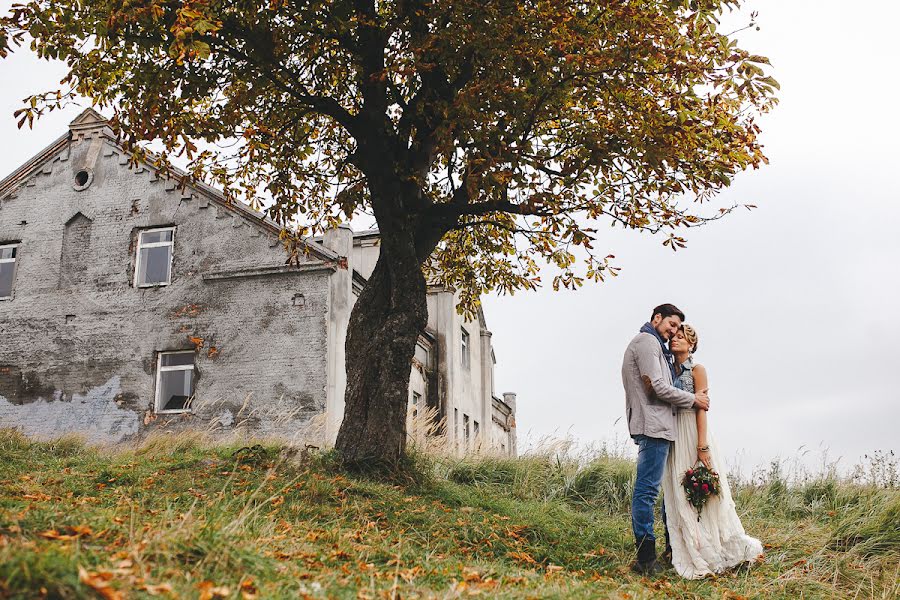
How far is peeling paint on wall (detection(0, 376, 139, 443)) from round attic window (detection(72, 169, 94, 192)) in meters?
5.81

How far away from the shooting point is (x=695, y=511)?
24.7 ft

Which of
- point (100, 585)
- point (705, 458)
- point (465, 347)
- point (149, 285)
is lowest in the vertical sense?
point (100, 585)

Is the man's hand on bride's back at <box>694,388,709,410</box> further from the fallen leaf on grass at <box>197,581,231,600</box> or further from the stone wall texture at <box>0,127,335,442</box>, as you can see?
the stone wall texture at <box>0,127,335,442</box>

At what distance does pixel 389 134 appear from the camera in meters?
11.2

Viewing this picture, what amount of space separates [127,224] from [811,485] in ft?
59.2

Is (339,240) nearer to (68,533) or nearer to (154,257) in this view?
(154,257)

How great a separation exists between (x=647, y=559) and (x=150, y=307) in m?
17.0

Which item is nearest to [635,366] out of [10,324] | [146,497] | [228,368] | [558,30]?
[558,30]

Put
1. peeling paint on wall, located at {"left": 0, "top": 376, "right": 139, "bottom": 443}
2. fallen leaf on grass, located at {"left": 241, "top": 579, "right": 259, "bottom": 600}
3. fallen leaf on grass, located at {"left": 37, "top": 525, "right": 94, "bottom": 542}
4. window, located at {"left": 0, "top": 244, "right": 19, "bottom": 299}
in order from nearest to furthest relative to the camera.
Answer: fallen leaf on grass, located at {"left": 241, "top": 579, "right": 259, "bottom": 600}, fallen leaf on grass, located at {"left": 37, "top": 525, "right": 94, "bottom": 542}, peeling paint on wall, located at {"left": 0, "top": 376, "right": 139, "bottom": 443}, window, located at {"left": 0, "top": 244, "right": 19, "bottom": 299}

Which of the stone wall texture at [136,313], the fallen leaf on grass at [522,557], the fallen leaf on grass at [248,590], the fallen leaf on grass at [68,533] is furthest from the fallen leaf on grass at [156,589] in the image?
the stone wall texture at [136,313]

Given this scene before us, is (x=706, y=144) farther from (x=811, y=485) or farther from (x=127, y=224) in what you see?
(x=127, y=224)

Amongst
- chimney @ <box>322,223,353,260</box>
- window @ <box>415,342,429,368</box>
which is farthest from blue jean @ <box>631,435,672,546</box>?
window @ <box>415,342,429,368</box>

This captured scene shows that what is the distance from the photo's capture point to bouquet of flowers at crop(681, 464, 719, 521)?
24.3ft

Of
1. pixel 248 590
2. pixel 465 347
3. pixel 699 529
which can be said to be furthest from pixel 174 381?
pixel 248 590
